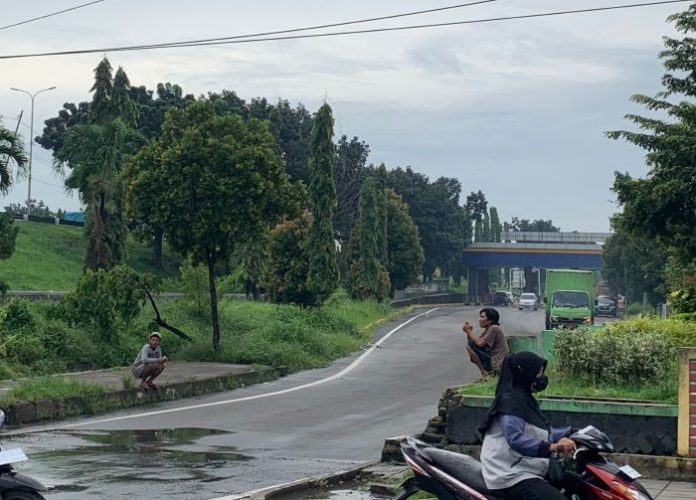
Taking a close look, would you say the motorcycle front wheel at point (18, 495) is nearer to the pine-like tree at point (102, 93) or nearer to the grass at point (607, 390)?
the grass at point (607, 390)

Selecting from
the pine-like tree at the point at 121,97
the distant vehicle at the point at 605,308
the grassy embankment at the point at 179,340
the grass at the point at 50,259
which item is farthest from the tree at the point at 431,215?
the grassy embankment at the point at 179,340

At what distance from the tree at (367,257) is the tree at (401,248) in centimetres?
1254

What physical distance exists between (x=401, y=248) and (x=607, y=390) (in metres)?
68.1

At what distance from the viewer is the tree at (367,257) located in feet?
219

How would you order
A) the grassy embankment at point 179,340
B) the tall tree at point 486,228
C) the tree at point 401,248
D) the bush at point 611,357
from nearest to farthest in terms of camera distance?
the bush at point 611,357 < the grassy embankment at point 179,340 < the tree at point 401,248 < the tall tree at point 486,228

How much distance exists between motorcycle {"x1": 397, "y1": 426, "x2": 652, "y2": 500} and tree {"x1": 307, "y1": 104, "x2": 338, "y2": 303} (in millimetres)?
38750

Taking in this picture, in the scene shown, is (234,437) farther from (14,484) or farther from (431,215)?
(431,215)

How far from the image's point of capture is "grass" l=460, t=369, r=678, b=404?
13.9 meters

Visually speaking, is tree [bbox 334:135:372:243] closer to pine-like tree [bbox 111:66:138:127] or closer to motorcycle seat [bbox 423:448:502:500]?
pine-like tree [bbox 111:66:138:127]

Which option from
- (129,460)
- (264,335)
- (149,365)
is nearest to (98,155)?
(264,335)

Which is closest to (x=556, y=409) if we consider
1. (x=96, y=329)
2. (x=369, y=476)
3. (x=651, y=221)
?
(x=369, y=476)

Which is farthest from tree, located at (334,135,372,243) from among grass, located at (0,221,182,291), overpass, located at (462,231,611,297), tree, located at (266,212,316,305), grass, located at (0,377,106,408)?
grass, located at (0,377,106,408)

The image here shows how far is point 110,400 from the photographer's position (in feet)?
69.6

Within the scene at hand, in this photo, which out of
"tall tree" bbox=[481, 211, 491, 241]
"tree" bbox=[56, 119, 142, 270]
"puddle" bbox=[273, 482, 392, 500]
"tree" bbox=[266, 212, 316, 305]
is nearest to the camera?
"puddle" bbox=[273, 482, 392, 500]
